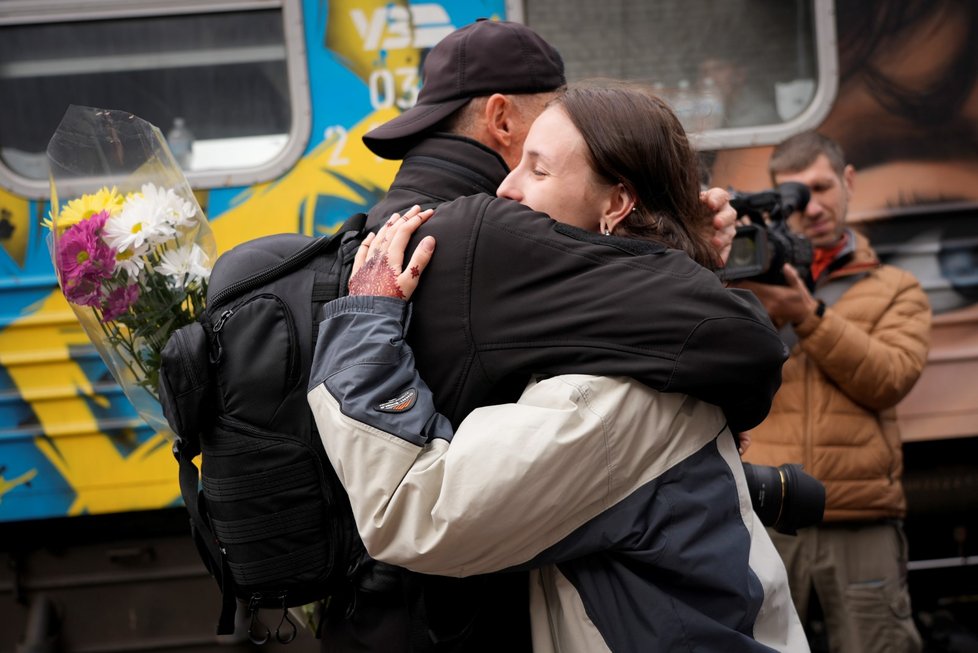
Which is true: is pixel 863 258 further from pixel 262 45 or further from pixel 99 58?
pixel 99 58

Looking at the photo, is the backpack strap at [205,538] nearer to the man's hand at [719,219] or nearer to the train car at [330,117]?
the man's hand at [719,219]

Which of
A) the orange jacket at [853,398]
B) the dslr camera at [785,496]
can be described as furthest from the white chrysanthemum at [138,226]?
the orange jacket at [853,398]

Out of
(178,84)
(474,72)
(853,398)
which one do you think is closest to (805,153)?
(853,398)

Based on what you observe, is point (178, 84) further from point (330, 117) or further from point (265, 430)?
point (265, 430)

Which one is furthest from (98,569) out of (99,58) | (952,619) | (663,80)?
A: (952,619)

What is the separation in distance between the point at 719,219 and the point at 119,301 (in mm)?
1090

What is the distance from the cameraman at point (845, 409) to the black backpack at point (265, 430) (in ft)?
5.77

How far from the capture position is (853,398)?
303 centimetres

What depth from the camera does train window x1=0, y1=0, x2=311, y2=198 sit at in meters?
3.19

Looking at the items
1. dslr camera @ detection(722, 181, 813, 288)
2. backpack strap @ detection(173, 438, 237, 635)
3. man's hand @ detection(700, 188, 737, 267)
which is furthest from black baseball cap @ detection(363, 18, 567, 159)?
dslr camera @ detection(722, 181, 813, 288)

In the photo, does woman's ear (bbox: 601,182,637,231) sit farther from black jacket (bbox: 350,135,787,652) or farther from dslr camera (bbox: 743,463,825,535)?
dslr camera (bbox: 743,463,825,535)

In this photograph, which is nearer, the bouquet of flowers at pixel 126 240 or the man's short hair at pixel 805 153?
the bouquet of flowers at pixel 126 240

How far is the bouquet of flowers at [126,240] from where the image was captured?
71.3 inches

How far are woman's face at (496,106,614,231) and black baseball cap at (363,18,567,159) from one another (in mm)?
287
